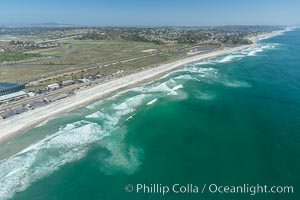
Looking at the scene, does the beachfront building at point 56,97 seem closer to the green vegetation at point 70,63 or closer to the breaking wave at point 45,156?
the breaking wave at point 45,156

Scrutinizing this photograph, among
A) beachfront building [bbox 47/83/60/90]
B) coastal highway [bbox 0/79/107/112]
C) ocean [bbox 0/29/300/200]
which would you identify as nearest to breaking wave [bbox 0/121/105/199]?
ocean [bbox 0/29/300/200]

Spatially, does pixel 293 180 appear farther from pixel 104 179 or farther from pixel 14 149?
pixel 14 149

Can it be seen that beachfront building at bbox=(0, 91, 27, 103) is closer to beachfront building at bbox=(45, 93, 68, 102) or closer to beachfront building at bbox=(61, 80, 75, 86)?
beachfront building at bbox=(45, 93, 68, 102)

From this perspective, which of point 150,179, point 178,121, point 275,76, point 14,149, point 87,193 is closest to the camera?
point 87,193

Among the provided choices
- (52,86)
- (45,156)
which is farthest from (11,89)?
(45,156)

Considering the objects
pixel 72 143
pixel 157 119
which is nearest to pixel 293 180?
pixel 157 119

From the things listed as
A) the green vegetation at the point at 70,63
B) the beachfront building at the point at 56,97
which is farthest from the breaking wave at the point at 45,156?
the green vegetation at the point at 70,63

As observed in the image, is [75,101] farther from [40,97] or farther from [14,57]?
[14,57]
